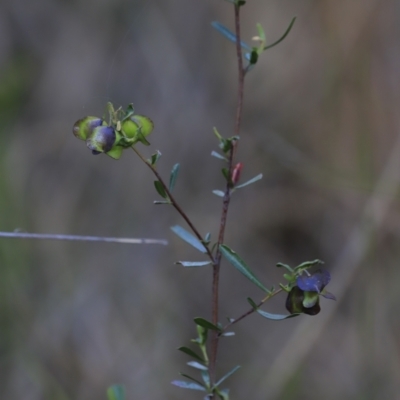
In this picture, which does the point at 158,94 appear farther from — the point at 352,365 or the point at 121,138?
the point at 121,138

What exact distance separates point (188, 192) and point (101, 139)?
1.42m

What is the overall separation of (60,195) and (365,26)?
1107mm

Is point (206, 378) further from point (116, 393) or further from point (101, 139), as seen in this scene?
point (101, 139)

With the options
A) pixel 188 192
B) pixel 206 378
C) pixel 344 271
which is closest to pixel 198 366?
pixel 206 378

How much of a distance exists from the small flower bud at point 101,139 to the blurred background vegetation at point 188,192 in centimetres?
130

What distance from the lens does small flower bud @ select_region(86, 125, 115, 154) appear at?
1.23 feet

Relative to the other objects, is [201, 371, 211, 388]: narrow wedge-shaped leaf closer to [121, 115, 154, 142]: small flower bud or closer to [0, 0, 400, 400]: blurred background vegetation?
[121, 115, 154, 142]: small flower bud

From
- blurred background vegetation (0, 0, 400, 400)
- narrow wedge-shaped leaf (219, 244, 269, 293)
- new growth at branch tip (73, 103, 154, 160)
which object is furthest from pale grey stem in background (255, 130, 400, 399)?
new growth at branch tip (73, 103, 154, 160)

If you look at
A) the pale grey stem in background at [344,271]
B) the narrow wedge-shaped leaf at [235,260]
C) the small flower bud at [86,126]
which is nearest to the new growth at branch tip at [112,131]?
the small flower bud at [86,126]

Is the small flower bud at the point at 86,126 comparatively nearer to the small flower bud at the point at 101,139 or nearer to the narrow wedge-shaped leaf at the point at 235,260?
the small flower bud at the point at 101,139

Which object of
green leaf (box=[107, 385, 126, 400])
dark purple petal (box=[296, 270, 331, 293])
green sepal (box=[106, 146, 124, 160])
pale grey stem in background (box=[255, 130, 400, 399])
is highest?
green sepal (box=[106, 146, 124, 160])

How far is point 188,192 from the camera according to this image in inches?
70.7

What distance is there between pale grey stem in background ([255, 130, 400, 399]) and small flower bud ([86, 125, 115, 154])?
4.08 feet

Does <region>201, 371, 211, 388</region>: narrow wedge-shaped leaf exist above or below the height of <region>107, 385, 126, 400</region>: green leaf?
above
